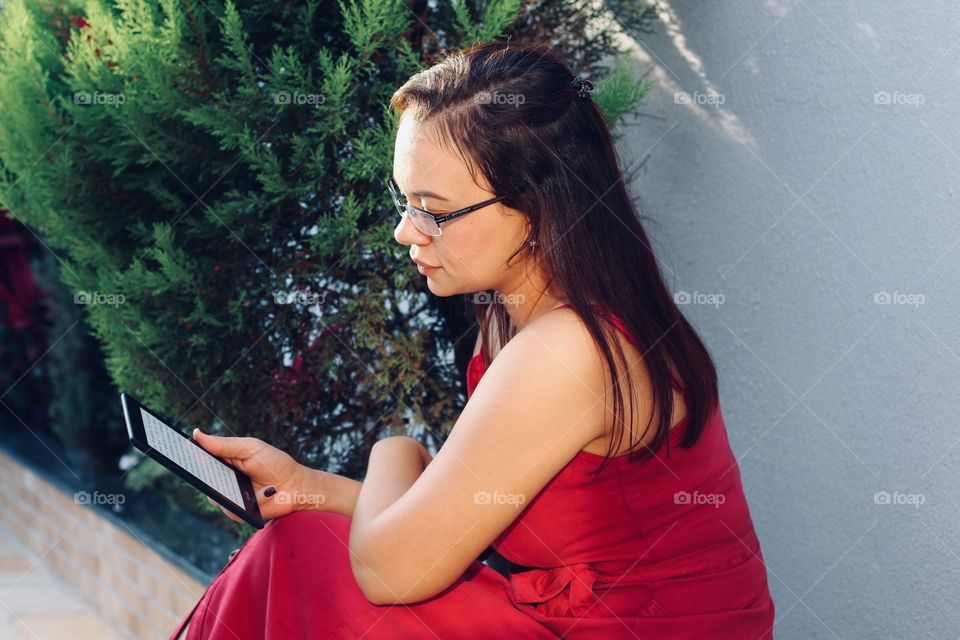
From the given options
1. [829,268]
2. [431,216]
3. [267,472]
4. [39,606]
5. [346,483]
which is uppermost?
[431,216]

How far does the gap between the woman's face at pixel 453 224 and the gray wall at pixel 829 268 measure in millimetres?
943

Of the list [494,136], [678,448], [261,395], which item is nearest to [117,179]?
[261,395]

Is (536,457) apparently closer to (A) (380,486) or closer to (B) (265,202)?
(A) (380,486)

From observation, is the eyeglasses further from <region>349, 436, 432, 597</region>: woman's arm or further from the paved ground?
the paved ground

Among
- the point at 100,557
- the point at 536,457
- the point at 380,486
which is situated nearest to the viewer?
the point at 536,457

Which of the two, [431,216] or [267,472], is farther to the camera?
[267,472]

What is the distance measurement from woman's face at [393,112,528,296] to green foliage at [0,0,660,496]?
44 cm

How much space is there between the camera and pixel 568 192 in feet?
6.61

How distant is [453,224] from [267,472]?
0.65 metres

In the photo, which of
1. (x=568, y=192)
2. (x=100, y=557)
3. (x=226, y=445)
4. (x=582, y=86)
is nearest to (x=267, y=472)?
(x=226, y=445)

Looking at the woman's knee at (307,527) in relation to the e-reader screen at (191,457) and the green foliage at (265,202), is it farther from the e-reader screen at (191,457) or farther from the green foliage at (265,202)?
the green foliage at (265,202)

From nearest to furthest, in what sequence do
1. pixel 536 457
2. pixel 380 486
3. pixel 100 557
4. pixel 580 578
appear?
pixel 536 457 < pixel 580 578 < pixel 380 486 < pixel 100 557

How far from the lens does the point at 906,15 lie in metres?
2.36

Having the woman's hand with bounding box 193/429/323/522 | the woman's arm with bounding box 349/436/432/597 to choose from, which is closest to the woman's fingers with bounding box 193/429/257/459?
the woman's hand with bounding box 193/429/323/522
